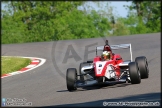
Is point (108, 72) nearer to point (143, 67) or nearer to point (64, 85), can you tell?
point (143, 67)

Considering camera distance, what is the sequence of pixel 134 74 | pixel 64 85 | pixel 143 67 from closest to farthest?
pixel 134 74 < pixel 143 67 < pixel 64 85

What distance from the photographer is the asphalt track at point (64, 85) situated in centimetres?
983

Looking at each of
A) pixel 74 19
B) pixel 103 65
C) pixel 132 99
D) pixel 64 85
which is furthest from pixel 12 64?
pixel 74 19

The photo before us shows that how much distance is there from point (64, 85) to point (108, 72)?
1.62m

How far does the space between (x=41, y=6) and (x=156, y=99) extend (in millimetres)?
45605

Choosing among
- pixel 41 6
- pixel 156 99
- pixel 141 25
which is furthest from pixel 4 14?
pixel 156 99

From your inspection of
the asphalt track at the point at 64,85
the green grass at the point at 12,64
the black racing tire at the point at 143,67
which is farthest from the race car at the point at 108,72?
the green grass at the point at 12,64

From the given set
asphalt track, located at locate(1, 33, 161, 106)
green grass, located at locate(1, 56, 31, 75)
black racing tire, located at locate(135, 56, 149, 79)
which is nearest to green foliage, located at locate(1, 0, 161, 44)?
asphalt track, located at locate(1, 33, 161, 106)

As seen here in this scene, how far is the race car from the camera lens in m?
11.5

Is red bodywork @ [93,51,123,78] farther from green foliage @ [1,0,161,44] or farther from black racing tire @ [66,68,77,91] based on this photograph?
green foliage @ [1,0,161,44]

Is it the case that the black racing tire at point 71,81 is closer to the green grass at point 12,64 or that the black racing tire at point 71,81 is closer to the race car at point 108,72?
the race car at point 108,72

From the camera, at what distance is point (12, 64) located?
18.3 meters

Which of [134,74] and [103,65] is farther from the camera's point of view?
[103,65]

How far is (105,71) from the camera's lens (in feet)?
38.2
